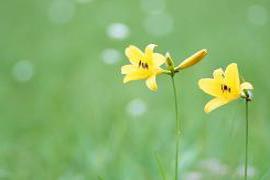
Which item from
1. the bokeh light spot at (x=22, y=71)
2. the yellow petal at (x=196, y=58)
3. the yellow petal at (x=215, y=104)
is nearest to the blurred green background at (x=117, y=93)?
the bokeh light spot at (x=22, y=71)

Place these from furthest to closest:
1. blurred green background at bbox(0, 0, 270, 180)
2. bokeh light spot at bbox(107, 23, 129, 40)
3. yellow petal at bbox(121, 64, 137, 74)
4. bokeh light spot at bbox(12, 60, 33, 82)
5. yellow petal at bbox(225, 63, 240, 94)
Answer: bokeh light spot at bbox(12, 60, 33, 82) → bokeh light spot at bbox(107, 23, 129, 40) → blurred green background at bbox(0, 0, 270, 180) → yellow petal at bbox(121, 64, 137, 74) → yellow petal at bbox(225, 63, 240, 94)

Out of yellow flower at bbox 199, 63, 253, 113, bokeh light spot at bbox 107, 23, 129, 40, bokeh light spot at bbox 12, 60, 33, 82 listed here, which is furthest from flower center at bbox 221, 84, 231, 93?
bokeh light spot at bbox 12, 60, 33, 82

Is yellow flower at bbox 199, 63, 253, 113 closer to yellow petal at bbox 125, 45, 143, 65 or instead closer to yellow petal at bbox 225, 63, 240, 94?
yellow petal at bbox 225, 63, 240, 94

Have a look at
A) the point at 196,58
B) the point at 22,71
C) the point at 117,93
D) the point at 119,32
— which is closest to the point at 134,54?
the point at 196,58

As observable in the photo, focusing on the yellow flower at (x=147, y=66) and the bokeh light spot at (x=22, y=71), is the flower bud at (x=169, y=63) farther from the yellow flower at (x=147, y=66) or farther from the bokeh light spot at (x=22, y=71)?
the bokeh light spot at (x=22, y=71)

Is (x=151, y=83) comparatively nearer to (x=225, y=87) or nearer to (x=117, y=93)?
(x=225, y=87)
